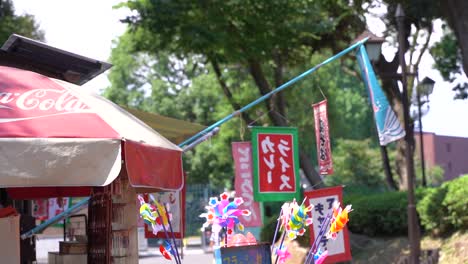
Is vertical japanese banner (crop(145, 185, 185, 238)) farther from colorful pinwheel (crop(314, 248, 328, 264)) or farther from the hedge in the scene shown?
the hedge

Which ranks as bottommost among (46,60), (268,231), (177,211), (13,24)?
(268,231)

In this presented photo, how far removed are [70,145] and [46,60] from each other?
131 inches

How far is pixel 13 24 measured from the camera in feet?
69.2

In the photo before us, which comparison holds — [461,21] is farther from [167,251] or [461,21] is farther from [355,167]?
[355,167]

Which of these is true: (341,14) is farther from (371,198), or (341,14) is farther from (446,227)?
(446,227)

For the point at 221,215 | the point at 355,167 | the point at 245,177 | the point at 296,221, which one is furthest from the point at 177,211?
the point at 355,167

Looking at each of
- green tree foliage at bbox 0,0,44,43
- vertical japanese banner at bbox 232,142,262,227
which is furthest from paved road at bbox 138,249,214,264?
vertical japanese banner at bbox 232,142,262,227

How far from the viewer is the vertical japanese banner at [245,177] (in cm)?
1314

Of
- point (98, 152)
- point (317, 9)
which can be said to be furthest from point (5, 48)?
point (317, 9)

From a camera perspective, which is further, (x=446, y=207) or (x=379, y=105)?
(x=446, y=207)

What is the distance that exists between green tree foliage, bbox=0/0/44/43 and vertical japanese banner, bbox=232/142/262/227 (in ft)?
25.0

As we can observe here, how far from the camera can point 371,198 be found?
17.2 meters

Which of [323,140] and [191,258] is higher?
[323,140]

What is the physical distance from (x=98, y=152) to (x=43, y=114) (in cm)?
62
